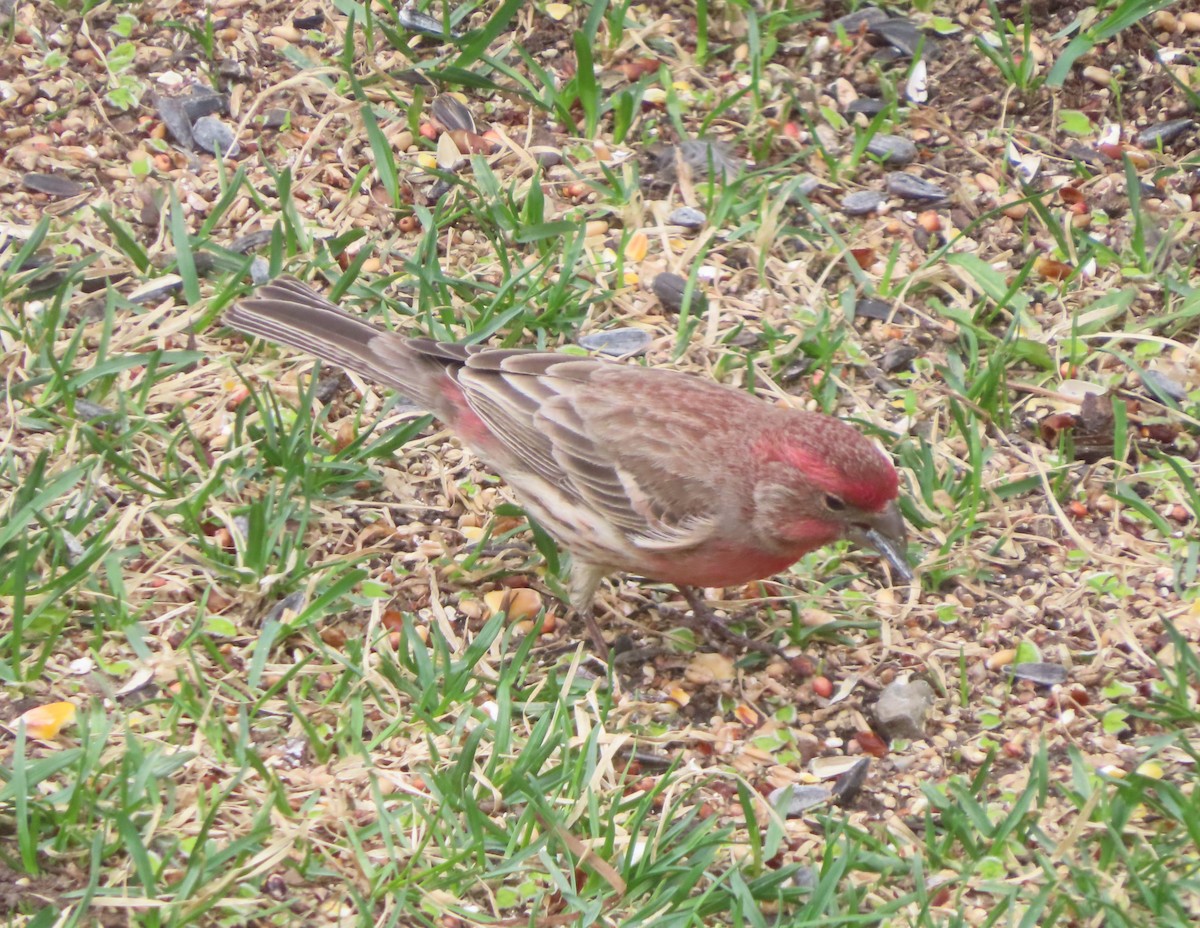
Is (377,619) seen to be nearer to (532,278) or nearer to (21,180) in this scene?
(532,278)

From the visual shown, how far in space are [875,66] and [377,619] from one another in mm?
3134

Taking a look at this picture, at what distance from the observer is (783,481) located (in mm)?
4539

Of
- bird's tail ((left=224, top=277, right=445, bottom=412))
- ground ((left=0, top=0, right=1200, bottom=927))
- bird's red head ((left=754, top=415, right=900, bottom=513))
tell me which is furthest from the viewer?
bird's tail ((left=224, top=277, right=445, bottom=412))

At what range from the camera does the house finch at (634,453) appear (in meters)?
4.54

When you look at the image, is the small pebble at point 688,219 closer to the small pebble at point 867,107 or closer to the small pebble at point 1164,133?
the small pebble at point 867,107

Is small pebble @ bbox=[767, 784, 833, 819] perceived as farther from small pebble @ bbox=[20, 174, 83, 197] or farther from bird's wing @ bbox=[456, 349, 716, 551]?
small pebble @ bbox=[20, 174, 83, 197]

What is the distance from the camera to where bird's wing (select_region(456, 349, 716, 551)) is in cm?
471

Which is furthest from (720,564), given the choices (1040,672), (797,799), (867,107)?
(867,107)

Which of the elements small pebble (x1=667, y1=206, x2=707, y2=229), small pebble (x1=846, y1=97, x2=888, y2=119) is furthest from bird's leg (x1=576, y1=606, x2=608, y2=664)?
small pebble (x1=846, y1=97, x2=888, y2=119)

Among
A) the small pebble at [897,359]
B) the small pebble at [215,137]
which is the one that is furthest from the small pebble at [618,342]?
the small pebble at [215,137]

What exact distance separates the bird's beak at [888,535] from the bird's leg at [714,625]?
448mm

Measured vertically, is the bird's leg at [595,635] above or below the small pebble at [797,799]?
below

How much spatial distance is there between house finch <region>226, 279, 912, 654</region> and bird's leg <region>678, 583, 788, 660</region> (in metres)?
0.04

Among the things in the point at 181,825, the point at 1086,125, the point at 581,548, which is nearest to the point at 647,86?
the point at 1086,125
